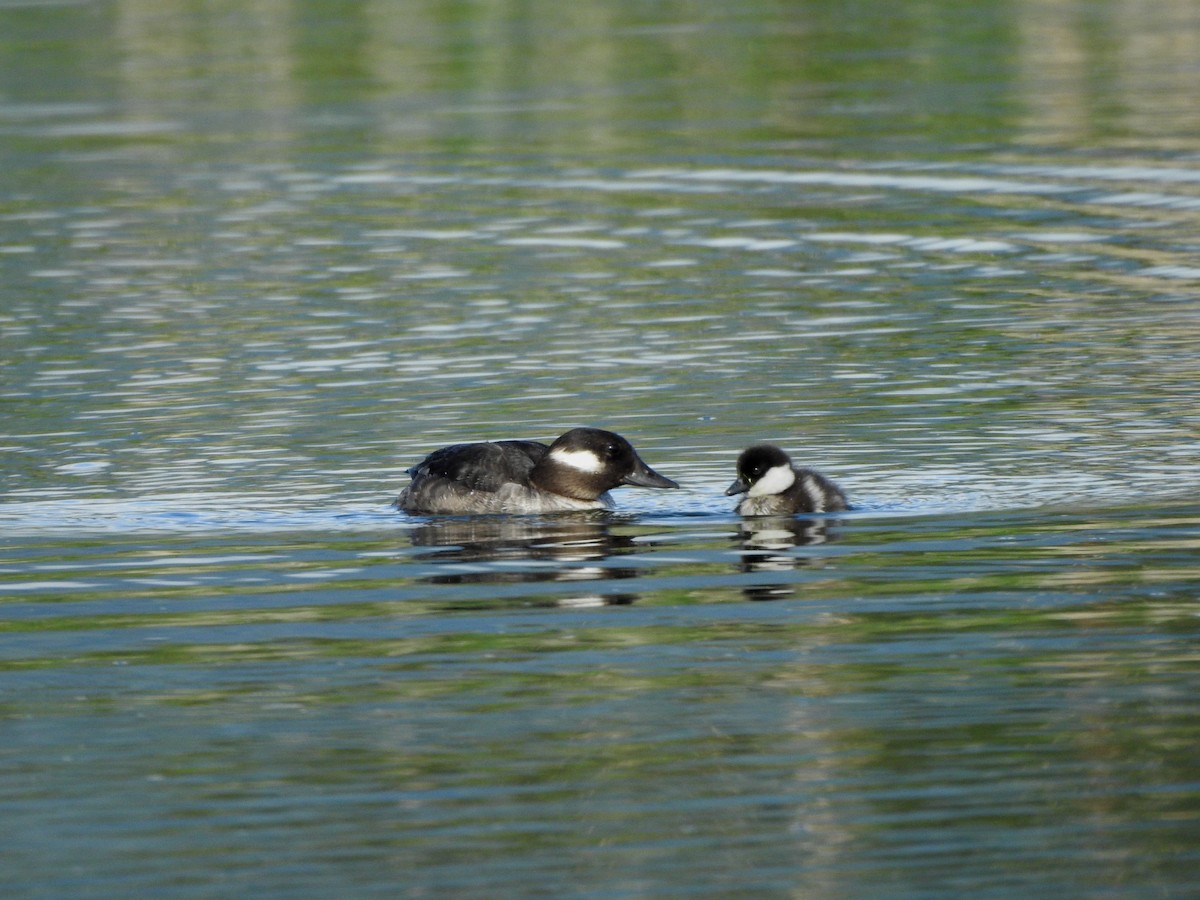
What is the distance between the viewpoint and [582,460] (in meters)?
13.0

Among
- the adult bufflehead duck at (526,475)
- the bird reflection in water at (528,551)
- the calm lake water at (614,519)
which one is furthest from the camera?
the adult bufflehead duck at (526,475)

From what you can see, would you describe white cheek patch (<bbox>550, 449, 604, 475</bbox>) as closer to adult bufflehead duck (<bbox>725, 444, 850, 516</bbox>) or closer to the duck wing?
the duck wing

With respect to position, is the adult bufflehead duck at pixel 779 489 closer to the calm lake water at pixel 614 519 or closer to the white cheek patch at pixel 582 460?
the calm lake water at pixel 614 519

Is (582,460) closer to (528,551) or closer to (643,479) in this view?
(643,479)

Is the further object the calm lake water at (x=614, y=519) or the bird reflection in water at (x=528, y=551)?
the bird reflection in water at (x=528, y=551)

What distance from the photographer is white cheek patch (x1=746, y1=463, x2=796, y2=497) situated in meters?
12.5

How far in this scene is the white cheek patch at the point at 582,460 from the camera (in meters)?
13.0

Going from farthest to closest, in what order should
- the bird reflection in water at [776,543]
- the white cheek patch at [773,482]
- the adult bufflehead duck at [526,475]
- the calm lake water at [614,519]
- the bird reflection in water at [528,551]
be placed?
the adult bufflehead duck at [526,475], the white cheek patch at [773,482], the bird reflection in water at [528,551], the bird reflection in water at [776,543], the calm lake water at [614,519]

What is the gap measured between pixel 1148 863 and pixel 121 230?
19756 mm

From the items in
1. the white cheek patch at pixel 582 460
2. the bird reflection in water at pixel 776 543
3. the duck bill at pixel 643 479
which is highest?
the white cheek patch at pixel 582 460

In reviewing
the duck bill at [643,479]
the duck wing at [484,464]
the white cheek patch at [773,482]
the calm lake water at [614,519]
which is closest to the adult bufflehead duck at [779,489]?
the white cheek patch at [773,482]

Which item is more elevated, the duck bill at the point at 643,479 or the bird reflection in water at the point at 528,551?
the duck bill at the point at 643,479

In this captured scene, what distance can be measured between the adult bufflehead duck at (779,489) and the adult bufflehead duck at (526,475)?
1.90 feet

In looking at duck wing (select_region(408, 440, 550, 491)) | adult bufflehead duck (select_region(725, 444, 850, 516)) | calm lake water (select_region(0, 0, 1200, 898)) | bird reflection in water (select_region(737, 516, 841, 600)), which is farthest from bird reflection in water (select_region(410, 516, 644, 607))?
adult bufflehead duck (select_region(725, 444, 850, 516))
